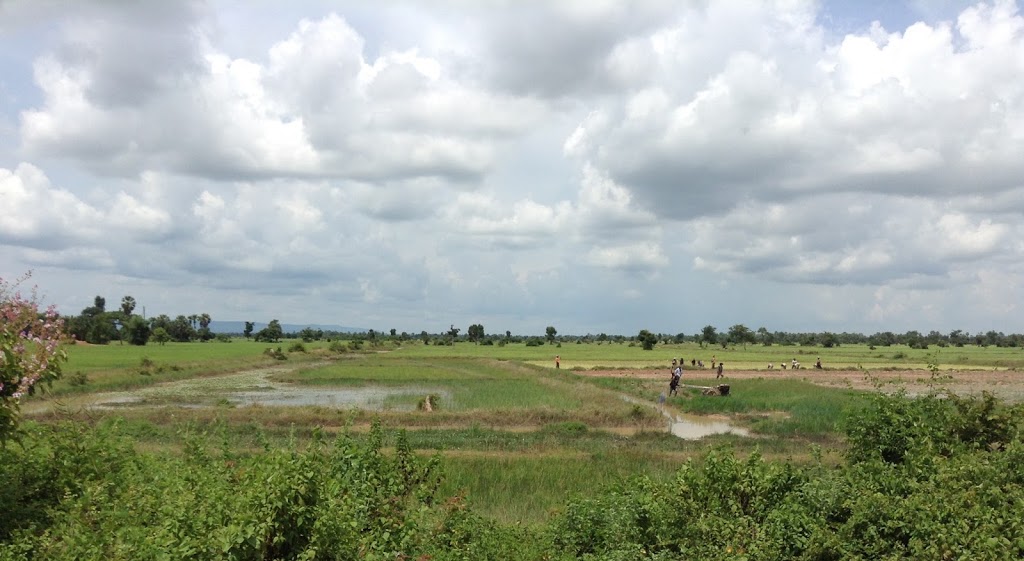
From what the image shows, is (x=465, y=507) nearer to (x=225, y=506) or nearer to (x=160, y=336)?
(x=225, y=506)

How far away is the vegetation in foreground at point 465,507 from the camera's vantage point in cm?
470

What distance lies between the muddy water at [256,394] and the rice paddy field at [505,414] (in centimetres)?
10

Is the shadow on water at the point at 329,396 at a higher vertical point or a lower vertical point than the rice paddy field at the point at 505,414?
lower

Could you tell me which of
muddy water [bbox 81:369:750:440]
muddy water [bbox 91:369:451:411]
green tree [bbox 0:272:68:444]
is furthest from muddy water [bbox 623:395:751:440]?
green tree [bbox 0:272:68:444]

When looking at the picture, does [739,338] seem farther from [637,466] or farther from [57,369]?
[57,369]

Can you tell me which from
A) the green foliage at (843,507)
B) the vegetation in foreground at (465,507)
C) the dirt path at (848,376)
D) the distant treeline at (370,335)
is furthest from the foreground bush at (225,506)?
the distant treeline at (370,335)

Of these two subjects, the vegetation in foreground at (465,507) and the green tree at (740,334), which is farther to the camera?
the green tree at (740,334)

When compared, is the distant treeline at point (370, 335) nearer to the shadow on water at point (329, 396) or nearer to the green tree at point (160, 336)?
the green tree at point (160, 336)

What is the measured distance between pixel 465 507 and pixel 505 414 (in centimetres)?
1854

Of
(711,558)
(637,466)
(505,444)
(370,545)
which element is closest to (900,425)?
(711,558)

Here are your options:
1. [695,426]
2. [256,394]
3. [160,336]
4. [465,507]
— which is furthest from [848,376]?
[160,336]

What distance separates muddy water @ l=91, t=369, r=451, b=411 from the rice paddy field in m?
0.10

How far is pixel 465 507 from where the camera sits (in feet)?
23.2

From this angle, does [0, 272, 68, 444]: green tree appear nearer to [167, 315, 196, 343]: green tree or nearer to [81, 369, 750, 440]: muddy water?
[81, 369, 750, 440]: muddy water
